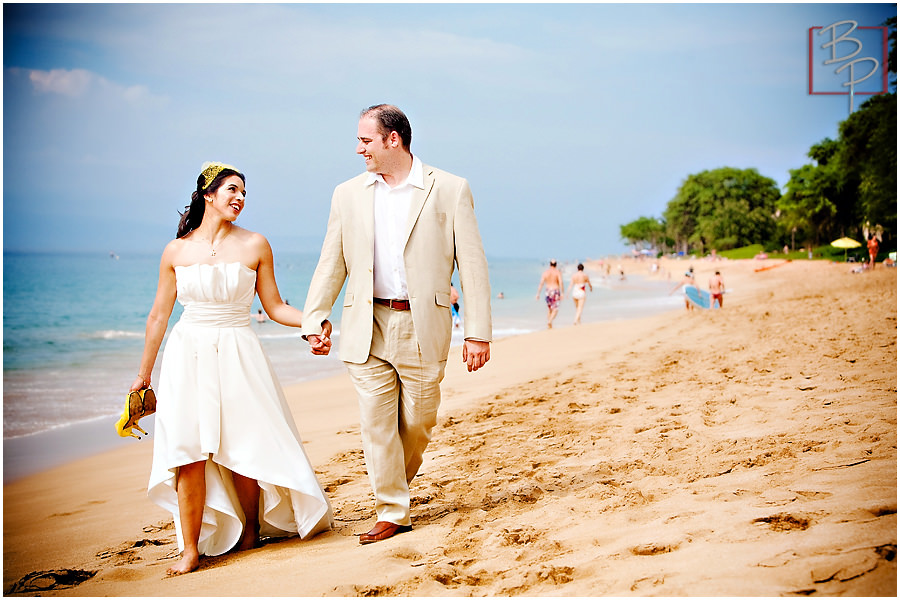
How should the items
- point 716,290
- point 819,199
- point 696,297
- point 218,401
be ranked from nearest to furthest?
1. point 218,401
2. point 716,290
3. point 696,297
4. point 819,199

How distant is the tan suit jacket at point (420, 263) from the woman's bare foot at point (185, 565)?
1062mm

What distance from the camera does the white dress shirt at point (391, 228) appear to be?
139 inches

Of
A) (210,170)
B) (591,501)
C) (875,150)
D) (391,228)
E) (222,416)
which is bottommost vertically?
(591,501)

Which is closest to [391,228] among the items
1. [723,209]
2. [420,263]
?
[420,263]

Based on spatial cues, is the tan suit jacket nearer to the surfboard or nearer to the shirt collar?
the shirt collar

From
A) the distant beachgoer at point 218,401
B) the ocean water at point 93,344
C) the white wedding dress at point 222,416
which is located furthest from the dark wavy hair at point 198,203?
the ocean water at point 93,344

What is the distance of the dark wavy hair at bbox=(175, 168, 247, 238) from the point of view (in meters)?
3.50

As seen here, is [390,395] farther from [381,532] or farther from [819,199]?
[819,199]

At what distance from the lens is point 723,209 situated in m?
78.2

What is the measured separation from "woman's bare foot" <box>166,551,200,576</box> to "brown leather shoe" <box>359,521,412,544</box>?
70 cm

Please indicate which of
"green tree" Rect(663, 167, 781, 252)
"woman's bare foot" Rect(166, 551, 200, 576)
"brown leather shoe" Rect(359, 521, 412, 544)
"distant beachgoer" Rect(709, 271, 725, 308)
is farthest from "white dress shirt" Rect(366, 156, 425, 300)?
"green tree" Rect(663, 167, 781, 252)

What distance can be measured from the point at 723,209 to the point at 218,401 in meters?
80.7

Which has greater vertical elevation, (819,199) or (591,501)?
(819,199)

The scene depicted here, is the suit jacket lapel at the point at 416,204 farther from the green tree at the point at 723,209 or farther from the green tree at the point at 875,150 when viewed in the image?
the green tree at the point at 723,209
